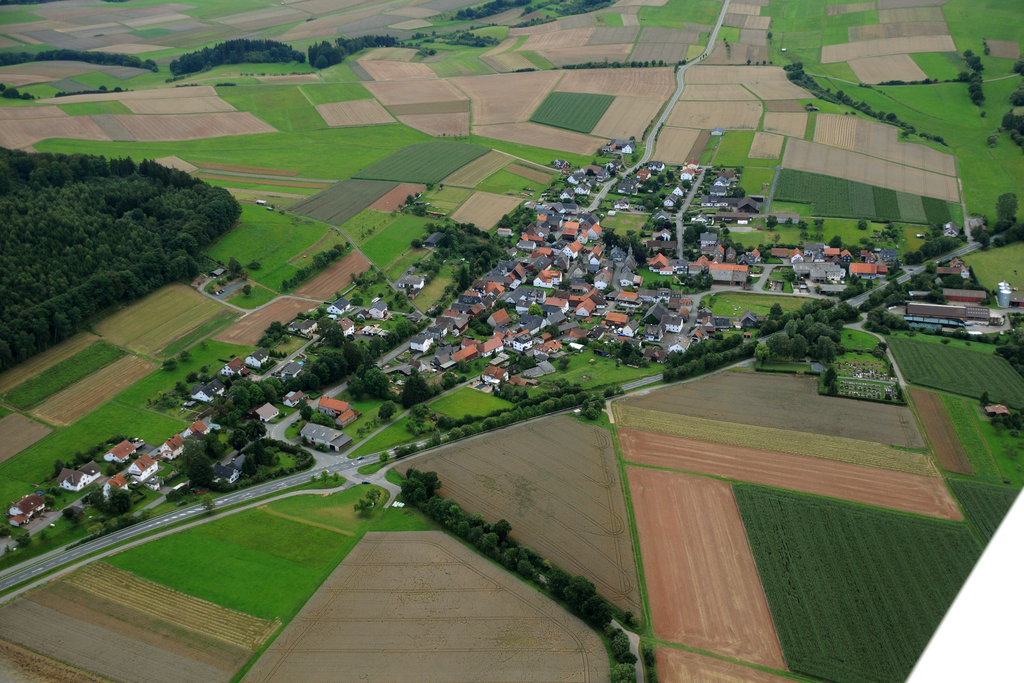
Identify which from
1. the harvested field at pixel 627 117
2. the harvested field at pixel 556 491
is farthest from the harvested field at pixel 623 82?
the harvested field at pixel 556 491

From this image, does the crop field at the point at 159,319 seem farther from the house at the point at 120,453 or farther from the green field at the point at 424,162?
the green field at the point at 424,162

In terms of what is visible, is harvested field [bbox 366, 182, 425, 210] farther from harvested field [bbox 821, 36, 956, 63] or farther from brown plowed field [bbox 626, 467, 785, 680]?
harvested field [bbox 821, 36, 956, 63]

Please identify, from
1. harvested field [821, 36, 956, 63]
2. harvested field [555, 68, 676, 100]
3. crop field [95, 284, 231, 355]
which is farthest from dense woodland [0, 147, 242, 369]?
harvested field [821, 36, 956, 63]

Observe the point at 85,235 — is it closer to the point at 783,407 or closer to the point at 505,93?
the point at 783,407

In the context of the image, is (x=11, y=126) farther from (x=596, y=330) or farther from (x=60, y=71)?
(x=596, y=330)

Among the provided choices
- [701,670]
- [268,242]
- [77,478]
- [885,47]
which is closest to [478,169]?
[268,242]

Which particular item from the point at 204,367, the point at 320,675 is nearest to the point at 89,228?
the point at 204,367
